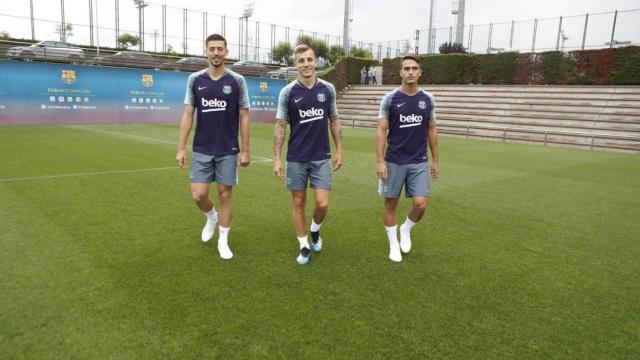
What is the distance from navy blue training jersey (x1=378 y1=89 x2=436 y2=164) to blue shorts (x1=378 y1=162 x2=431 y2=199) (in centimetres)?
A: 6

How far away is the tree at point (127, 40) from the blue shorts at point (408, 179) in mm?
47083

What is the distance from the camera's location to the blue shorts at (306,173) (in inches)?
169

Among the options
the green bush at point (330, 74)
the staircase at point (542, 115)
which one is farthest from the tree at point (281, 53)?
the staircase at point (542, 115)

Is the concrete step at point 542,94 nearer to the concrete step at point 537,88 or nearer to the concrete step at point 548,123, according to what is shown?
the concrete step at point 537,88

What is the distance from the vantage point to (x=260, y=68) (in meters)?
35.5

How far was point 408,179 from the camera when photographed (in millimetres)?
4539

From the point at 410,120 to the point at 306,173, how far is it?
110 centimetres

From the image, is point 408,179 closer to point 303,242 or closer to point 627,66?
point 303,242

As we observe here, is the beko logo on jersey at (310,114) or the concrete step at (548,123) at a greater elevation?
the beko logo on jersey at (310,114)

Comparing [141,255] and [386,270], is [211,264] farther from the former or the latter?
[386,270]

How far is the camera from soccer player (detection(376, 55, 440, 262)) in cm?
437

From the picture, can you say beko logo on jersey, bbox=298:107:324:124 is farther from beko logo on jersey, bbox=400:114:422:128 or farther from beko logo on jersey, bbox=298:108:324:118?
beko logo on jersey, bbox=400:114:422:128

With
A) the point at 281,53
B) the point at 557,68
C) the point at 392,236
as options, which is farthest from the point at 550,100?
the point at 281,53

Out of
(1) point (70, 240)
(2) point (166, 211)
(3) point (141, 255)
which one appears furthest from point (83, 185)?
(3) point (141, 255)
